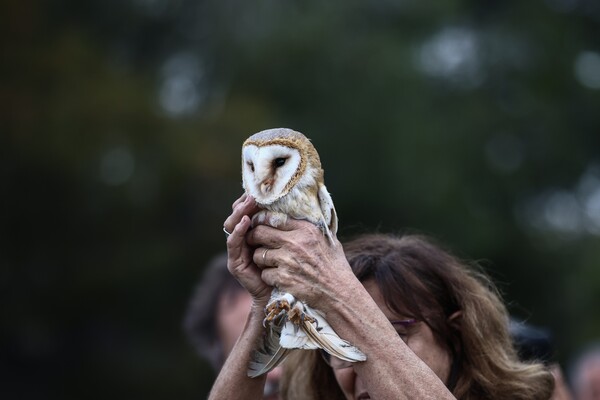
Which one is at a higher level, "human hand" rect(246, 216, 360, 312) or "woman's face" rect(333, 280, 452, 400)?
"human hand" rect(246, 216, 360, 312)

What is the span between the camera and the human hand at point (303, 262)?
2277 millimetres

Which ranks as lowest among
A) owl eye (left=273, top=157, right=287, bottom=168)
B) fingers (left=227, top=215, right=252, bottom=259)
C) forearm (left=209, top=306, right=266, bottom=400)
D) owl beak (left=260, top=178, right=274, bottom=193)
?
forearm (left=209, top=306, right=266, bottom=400)

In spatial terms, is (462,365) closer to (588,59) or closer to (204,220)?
(204,220)

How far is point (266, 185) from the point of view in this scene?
2311mm

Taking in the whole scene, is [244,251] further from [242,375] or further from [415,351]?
[415,351]

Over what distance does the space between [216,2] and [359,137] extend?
7.19 ft

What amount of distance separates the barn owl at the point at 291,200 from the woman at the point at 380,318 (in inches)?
1.0

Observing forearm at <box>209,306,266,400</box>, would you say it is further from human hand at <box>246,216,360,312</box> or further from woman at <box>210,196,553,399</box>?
human hand at <box>246,216,360,312</box>

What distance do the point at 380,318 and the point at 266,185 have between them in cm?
41

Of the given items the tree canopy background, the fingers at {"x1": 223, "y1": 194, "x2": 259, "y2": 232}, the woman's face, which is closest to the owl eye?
the fingers at {"x1": 223, "y1": 194, "x2": 259, "y2": 232}

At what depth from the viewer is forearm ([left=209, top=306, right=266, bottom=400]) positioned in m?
2.53

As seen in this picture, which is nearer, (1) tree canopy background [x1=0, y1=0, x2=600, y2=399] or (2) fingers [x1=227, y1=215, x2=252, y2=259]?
(2) fingers [x1=227, y1=215, x2=252, y2=259]

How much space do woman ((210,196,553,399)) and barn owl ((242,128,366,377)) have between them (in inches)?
1.0

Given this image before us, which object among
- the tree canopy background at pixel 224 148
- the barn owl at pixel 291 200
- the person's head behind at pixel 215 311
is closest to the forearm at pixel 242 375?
the barn owl at pixel 291 200
